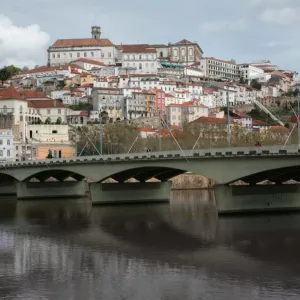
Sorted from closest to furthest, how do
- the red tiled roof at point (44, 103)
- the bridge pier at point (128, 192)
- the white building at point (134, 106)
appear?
the bridge pier at point (128, 192) < the red tiled roof at point (44, 103) < the white building at point (134, 106)

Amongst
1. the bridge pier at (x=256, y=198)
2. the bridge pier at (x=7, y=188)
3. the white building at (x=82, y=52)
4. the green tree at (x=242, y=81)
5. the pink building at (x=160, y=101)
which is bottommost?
the bridge pier at (x=7, y=188)

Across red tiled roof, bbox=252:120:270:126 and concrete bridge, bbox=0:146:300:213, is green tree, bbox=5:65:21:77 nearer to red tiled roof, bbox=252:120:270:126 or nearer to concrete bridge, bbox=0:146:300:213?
red tiled roof, bbox=252:120:270:126

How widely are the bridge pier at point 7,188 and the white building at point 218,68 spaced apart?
337ft

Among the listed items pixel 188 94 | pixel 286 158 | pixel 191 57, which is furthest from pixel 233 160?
pixel 191 57

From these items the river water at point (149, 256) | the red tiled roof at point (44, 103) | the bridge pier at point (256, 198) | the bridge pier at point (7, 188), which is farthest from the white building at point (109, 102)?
the bridge pier at point (256, 198)

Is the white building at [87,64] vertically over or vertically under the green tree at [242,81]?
over

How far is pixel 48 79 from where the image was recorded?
14550 cm

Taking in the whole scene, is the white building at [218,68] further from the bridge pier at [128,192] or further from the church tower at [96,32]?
the bridge pier at [128,192]

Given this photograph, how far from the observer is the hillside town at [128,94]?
98562 mm

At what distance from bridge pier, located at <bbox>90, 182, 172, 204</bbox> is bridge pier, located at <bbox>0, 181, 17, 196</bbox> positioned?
2114 cm

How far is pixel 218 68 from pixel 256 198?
13715cm

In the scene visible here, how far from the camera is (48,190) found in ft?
207

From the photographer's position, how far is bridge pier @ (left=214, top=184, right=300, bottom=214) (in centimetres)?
4062

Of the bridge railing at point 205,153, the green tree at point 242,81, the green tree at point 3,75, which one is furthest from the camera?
the green tree at point 242,81
